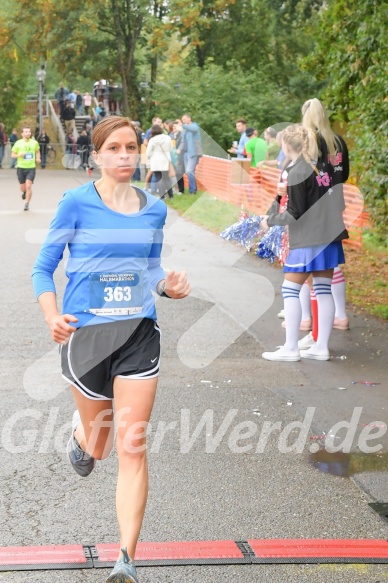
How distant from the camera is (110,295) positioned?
174 inches

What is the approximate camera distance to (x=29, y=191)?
23.2 metres

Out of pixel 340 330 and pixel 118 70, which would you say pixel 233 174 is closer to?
pixel 340 330

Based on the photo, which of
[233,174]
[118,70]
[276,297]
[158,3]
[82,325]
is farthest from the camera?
[118,70]

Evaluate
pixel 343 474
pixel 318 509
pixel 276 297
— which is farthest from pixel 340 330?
pixel 318 509

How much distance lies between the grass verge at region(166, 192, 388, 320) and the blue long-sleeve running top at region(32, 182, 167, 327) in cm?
684

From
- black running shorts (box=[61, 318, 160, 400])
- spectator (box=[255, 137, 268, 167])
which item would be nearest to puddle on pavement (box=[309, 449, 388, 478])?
black running shorts (box=[61, 318, 160, 400])

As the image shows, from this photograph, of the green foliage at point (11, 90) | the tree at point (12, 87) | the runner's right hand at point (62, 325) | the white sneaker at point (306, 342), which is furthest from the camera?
the green foliage at point (11, 90)

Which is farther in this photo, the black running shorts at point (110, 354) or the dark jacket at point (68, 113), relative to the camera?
the dark jacket at point (68, 113)

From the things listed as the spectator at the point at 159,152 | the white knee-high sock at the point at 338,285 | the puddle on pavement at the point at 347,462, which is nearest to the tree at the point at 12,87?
the spectator at the point at 159,152

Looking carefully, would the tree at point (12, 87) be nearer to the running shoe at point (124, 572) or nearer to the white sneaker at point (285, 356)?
the white sneaker at point (285, 356)

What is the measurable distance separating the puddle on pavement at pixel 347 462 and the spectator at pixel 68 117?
40335mm

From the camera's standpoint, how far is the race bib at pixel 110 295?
443 cm

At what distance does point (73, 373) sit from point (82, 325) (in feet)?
0.72

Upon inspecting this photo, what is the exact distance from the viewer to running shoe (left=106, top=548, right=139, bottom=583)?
157 inches
